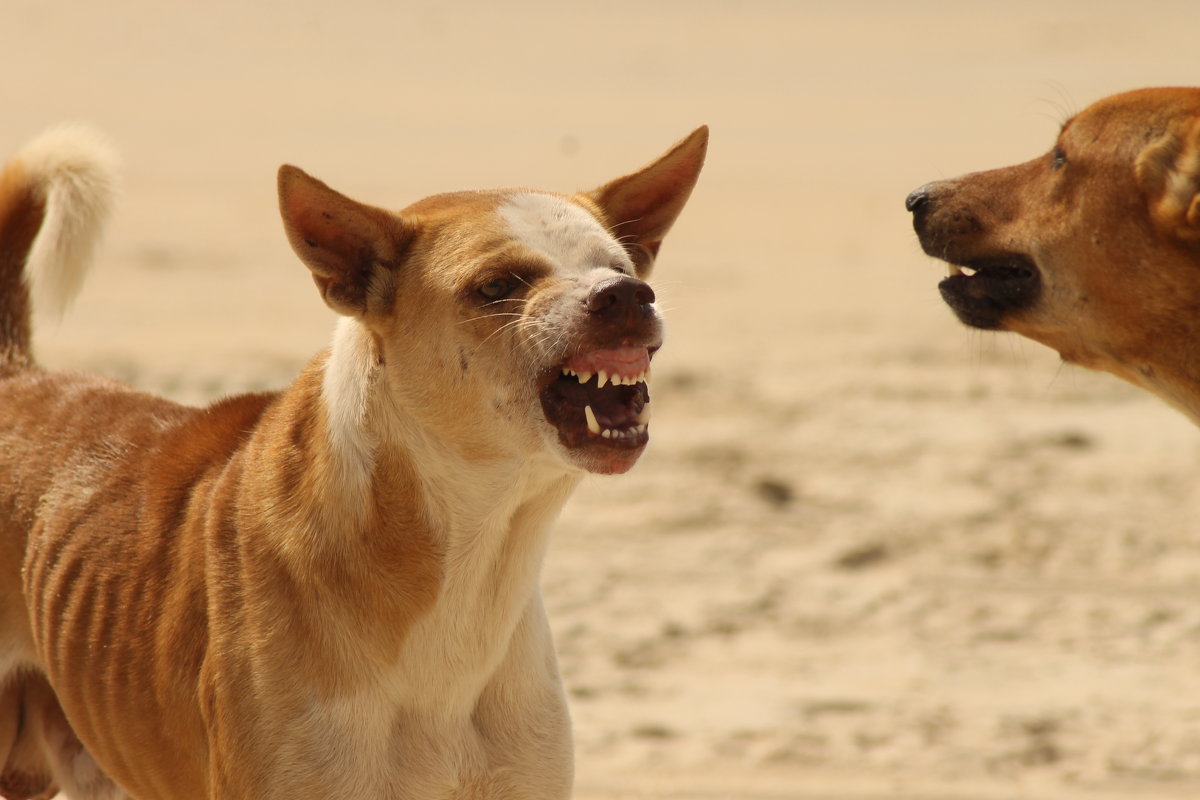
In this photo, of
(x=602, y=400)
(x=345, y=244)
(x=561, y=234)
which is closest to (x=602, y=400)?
(x=602, y=400)

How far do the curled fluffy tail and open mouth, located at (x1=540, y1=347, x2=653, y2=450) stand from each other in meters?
1.96

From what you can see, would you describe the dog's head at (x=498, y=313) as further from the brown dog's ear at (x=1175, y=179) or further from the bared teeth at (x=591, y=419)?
the brown dog's ear at (x=1175, y=179)

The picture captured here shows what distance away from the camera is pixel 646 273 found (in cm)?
394

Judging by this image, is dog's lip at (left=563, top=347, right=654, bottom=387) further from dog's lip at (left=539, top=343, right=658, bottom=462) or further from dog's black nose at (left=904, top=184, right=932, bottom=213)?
dog's black nose at (left=904, top=184, right=932, bottom=213)

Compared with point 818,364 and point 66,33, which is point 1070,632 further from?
point 66,33

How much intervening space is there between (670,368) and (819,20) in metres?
17.7

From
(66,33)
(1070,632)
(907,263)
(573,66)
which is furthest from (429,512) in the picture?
(66,33)

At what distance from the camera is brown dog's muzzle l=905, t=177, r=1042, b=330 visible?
14.3 feet

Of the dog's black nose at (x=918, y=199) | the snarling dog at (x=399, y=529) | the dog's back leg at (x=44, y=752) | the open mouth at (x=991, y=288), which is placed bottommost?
the dog's back leg at (x=44, y=752)

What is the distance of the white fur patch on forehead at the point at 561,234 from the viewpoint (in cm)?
352

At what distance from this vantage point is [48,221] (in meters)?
4.66

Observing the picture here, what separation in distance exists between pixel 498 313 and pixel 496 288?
7 centimetres

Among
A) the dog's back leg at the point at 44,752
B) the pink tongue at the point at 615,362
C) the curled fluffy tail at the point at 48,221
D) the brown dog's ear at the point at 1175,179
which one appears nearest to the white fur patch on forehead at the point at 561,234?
the pink tongue at the point at 615,362

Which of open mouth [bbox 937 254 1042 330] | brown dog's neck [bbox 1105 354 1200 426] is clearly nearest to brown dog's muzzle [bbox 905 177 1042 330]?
open mouth [bbox 937 254 1042 330]
